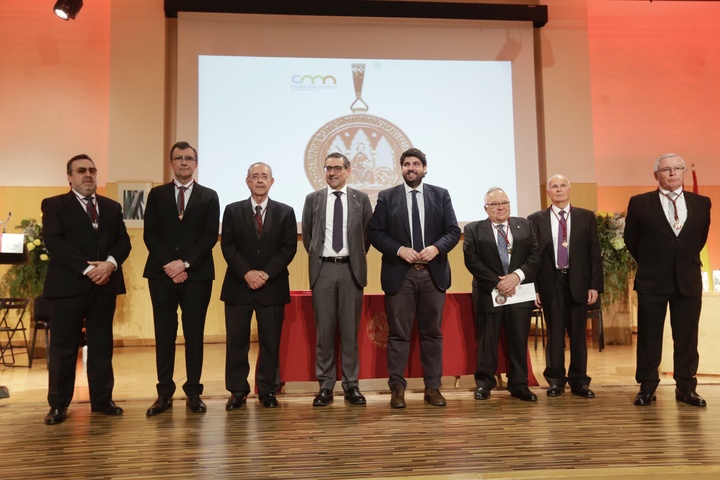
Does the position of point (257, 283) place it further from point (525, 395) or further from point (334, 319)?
point (525, 395)

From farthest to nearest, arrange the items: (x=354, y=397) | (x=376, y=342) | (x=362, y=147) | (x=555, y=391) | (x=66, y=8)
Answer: (x=362, y=147) < (x=66, y=8) < (x=376, y=342) < (x=555, y=391) < (x=354, y=397)

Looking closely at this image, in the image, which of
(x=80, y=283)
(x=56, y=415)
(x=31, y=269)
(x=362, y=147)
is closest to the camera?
(x=56, y=415)

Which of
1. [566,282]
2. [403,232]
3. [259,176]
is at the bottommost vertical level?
[566,282]

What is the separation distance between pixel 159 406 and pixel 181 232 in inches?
42.5

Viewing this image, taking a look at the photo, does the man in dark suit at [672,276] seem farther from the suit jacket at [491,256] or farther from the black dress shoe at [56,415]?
the black dress shoe at [56,415]

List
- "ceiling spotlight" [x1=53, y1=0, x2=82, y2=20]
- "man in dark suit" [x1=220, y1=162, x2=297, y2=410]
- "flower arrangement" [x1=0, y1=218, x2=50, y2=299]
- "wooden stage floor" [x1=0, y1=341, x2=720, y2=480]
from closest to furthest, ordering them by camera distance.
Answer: "wooden stage floor" [x1=0, y1=341, x2=720, y2=480] < "man in dark suit" [x1=220, y1=162, x2=297, y2=410] < "ceiling spotlight" [x1=53, y1=0, x2=82, y2=20] < "flower arrangement" [x1=0, y1=218, x2=50, y2=299]

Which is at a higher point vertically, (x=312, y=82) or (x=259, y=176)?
(x=312, y=82)

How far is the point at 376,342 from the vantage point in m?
4.43

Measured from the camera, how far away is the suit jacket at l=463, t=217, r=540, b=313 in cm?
411

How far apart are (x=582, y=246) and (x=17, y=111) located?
7.61 meters

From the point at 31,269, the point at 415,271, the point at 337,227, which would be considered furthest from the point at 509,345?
the point at 31,269

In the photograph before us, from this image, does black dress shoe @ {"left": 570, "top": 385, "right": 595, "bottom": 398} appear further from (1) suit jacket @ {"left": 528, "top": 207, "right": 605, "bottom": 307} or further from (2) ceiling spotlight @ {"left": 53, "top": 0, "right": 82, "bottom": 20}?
(2) ceiling spotlight @ {"left": 53, "top": 0, "right": 82, "bottom": 20}

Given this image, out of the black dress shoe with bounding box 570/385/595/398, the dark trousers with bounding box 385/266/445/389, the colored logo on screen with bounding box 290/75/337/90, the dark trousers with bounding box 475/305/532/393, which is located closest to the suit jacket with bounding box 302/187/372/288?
the dark trousers with bounding box 385/266/445/389

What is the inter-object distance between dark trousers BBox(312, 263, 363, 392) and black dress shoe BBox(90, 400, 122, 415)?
4.07 ft
